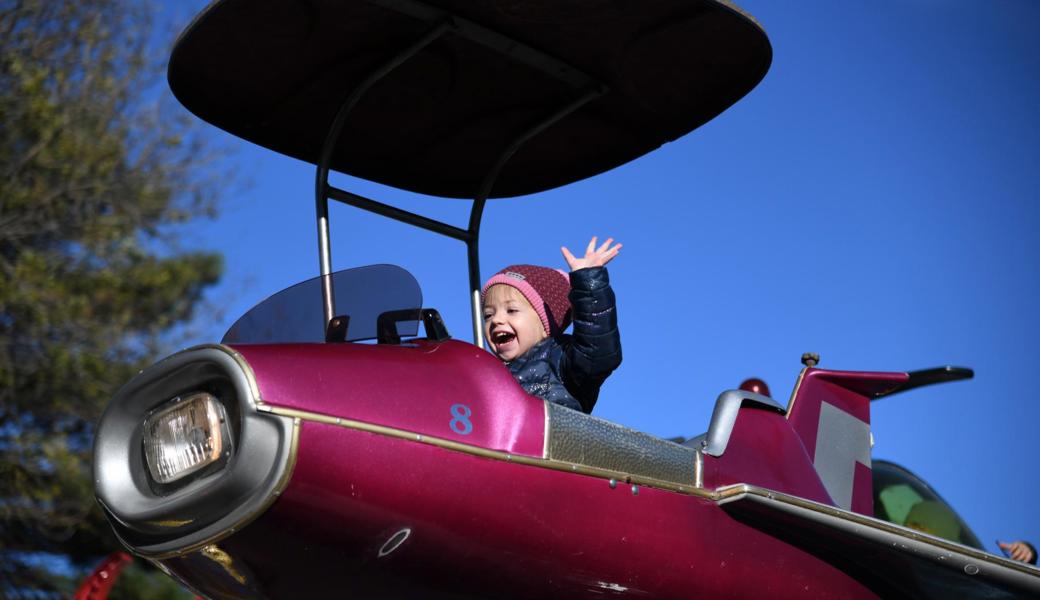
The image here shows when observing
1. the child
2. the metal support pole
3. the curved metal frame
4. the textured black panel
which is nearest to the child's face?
the child

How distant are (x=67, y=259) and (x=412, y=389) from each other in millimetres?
12451

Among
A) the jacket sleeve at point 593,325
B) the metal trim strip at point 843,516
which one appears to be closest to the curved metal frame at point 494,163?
the jacket sleeve at point 593,325

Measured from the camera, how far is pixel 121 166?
1487cm

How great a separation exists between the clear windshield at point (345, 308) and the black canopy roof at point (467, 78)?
2.83ft

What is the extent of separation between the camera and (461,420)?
2850mm

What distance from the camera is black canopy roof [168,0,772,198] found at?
3635 millimetres

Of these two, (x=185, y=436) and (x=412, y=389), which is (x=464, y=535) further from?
(x=185, y=436)

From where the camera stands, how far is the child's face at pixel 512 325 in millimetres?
4621

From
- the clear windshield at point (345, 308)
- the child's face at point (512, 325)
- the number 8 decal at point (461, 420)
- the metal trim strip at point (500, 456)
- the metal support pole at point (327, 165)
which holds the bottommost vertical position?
the metal trim strip at point (500, 456)

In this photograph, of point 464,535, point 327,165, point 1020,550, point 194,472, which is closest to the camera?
point 194,472

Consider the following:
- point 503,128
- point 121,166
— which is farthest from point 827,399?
point 121,166

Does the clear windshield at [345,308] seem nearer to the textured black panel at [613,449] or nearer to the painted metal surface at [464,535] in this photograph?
the textured black panel at [613,449]

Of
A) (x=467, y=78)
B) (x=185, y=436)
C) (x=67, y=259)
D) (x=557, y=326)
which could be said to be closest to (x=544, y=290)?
(x=557, y=326)

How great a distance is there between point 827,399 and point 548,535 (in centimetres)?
217
